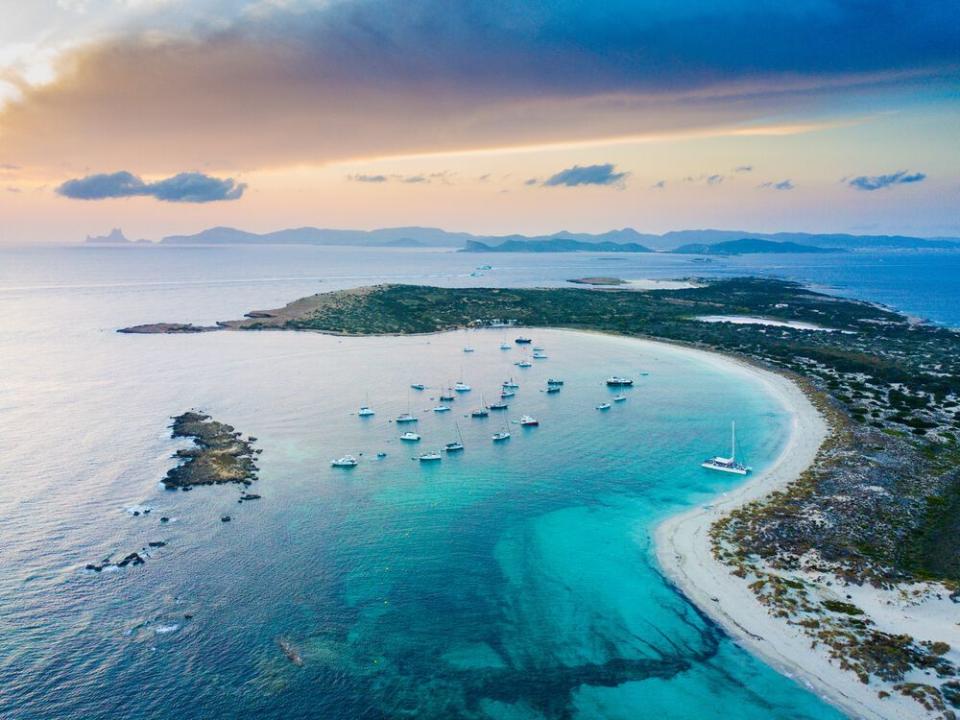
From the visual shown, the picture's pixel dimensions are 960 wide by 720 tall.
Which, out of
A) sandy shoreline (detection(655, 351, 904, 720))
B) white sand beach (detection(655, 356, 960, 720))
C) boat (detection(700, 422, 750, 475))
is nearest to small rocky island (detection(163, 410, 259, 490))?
sandy shoreline (detection(655, 351, 904, 720))

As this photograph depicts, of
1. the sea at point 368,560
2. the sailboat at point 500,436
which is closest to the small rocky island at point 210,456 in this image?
the sea at point 368,560

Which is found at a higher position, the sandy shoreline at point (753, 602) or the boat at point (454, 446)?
the boat at point (454, 446)

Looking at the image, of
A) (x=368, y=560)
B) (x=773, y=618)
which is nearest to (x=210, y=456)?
(x=368, y=560)

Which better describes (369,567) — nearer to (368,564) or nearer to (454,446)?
(368,564)

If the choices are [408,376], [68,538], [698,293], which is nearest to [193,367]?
[408,376]

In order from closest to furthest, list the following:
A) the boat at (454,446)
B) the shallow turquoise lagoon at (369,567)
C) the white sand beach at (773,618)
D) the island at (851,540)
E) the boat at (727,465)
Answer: the white sand beach at (773,618), the shallow turquoise lagoon at (369,567), the island at (851,540), the boat at (727,465), the boat at (454,446)

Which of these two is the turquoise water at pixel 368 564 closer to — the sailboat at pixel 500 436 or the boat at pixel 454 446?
the sailboat at pixel 500 436

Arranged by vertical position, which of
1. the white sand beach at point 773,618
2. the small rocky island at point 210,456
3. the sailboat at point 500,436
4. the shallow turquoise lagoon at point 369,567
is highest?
the small rocky island at point 210,456

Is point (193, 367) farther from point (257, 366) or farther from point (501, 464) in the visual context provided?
point (501, 464)
